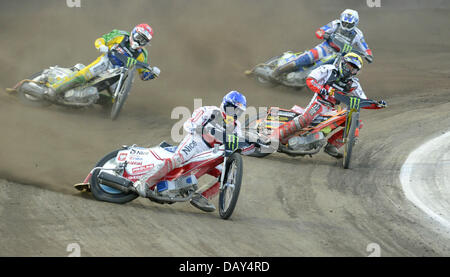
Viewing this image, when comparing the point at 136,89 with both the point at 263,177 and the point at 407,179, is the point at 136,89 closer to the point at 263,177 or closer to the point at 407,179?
the point at 263,177

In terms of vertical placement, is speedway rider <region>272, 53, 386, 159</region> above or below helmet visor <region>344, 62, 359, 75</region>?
below

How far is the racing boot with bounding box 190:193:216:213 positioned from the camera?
34.8ft

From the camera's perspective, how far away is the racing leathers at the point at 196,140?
10.2 m

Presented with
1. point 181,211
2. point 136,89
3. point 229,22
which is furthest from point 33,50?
point 181,211

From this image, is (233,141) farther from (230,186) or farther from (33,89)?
(33,89)

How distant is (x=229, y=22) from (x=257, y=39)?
4.36 feet

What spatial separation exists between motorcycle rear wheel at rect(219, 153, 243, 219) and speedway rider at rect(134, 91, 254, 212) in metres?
0.31

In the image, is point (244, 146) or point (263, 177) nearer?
point (244, 146)

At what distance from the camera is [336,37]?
58.7 feet

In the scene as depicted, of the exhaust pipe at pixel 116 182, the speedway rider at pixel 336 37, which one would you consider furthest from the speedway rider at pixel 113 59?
the exhaust pipe at pixel 116 182

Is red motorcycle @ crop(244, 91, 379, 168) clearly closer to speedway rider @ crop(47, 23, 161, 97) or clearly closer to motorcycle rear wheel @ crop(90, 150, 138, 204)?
speedway rider @ crop(47, 23, 161, 97)

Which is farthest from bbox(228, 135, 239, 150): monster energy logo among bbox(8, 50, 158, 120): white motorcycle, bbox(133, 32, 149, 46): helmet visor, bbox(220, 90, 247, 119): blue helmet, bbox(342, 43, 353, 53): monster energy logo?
bbox(342, 43, 353, 53): monster energy logo

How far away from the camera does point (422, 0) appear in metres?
29.4

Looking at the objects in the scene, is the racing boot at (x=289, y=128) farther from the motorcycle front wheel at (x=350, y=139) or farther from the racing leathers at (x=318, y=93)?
the motorcycle front wheel at (x=350, y=139)
